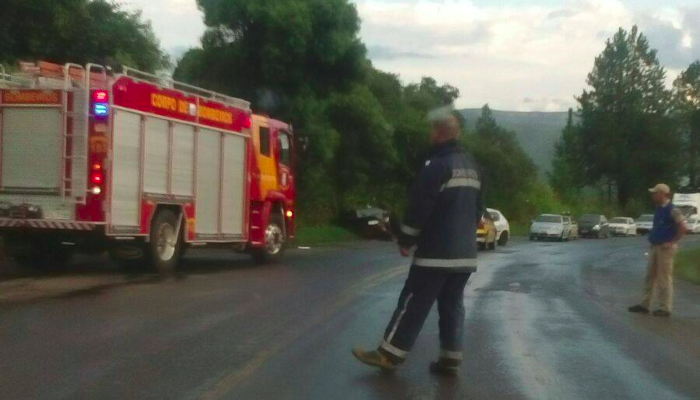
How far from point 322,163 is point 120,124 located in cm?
1898

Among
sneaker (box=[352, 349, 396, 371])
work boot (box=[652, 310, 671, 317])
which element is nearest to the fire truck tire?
work boot (box=[652, 310, 671, 317])

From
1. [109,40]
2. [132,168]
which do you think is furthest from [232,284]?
[109,40]

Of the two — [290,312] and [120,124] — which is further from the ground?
[120,124]

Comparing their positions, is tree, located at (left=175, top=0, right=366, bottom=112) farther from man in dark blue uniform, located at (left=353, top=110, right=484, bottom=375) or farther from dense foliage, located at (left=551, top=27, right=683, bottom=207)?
dense foliage, located at (left=551, top=27, right=683, bottom=207)

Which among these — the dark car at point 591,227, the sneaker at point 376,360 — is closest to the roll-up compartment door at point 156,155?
the sneaker at point 376,360

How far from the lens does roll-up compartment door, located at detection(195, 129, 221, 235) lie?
1883cm

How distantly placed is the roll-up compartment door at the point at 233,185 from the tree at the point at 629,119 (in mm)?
70784

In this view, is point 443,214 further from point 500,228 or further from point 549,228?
point 549,228

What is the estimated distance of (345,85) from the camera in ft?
117

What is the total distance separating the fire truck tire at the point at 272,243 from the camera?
21781mm

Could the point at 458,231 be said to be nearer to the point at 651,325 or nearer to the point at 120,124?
the point at 651,325

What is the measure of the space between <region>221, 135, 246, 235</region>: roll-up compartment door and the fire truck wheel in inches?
64.8

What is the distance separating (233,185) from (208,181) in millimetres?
985

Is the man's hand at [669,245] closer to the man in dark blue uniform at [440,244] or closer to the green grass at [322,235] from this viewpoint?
the man in dark blue uniform at [440,244]
